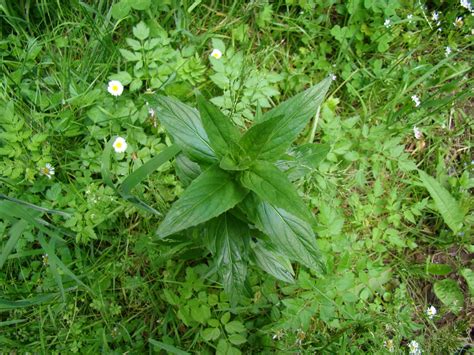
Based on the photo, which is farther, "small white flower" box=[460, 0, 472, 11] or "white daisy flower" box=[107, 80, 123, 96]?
"small white flower" box=[460, 0, 472, 11]

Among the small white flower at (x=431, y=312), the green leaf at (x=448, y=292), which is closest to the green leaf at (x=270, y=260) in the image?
the small white flower at (x=431, y=312)

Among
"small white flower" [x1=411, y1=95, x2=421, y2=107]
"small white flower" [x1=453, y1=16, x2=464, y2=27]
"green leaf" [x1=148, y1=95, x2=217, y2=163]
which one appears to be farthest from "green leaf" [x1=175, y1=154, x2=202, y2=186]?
"small white flower" [x1=453, y1=16, x2=464, y2=27]

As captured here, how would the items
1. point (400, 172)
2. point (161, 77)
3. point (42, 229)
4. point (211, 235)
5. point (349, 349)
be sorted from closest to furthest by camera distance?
point (211, 235), point (42, 229), point (349, 349), point (161, 77), point (400, 172)

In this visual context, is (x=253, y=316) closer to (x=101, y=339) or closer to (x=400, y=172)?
(x=101, y=339)

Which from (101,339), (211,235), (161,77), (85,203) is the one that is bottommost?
(101,339)

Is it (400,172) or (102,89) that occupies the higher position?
(102,89)

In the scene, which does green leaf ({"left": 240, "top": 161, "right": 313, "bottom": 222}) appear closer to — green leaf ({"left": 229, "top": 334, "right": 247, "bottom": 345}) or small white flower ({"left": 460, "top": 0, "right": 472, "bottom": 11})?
green leaf ({"left": 229, "top": 334, "right": 247, "bottom": 345})

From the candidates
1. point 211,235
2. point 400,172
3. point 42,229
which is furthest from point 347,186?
point 42,229
